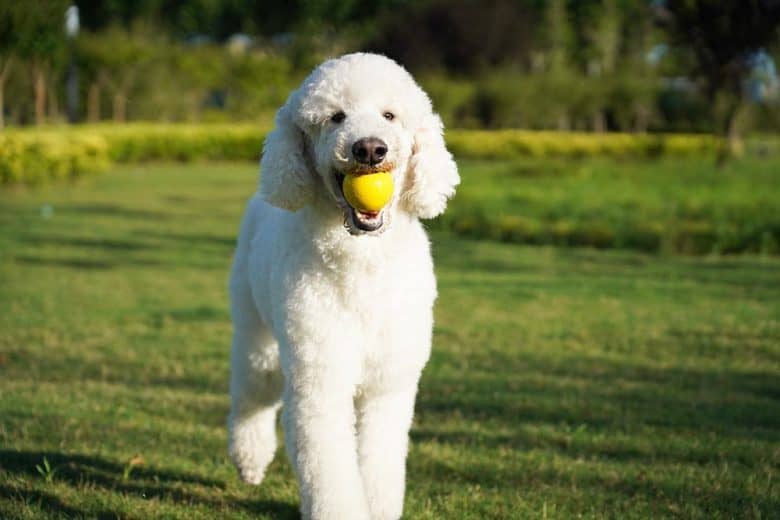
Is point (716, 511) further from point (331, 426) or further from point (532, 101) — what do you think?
point (532, 101)

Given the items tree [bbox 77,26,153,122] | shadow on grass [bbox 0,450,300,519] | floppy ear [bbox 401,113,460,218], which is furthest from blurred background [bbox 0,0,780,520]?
tree [bbox 77,26,153,122]

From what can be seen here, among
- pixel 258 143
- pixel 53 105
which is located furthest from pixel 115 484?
pixel 53 105

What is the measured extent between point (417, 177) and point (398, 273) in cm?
38

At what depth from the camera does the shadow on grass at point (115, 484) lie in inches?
168

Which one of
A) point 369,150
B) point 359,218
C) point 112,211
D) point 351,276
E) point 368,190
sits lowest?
point 112,211

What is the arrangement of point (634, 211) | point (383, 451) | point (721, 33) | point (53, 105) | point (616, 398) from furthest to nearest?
point (53, 105)
point (721, 33)
point (634, 211)
point (616, 398)
point (383, 451)

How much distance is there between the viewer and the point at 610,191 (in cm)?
Result: 1788

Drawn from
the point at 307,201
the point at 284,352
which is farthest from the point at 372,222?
the point at 284,352

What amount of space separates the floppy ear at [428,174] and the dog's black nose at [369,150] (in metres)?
0.34

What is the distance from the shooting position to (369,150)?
128 inches

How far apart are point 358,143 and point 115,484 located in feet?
7.59

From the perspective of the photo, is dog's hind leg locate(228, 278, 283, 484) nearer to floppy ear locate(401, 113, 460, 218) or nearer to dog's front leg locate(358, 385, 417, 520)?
dog's front leg locate(358, 385, 417, 520)

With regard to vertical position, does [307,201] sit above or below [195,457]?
above

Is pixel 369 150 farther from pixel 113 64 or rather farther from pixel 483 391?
pixel 113 64
